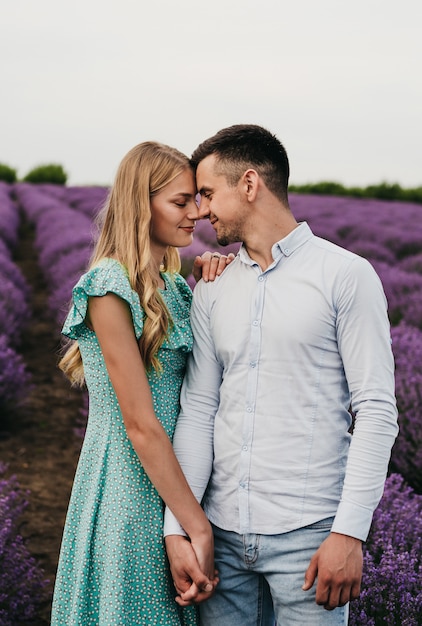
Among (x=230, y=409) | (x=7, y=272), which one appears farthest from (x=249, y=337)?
(x=7, y=272)

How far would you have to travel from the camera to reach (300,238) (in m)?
1.94

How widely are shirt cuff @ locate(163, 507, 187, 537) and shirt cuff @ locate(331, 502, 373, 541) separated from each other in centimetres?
40

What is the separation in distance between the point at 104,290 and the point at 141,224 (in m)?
0.26

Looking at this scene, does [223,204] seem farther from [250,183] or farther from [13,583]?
[13,583]

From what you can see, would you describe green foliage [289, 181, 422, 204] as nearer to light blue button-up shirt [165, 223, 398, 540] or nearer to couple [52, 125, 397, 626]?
couple [52, 125, 397, 626]

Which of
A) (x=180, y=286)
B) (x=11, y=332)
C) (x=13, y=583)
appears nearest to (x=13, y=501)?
(x=13, y=583)

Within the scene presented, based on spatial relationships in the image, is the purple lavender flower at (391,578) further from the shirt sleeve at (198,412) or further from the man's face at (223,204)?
the man's face at (223,204)

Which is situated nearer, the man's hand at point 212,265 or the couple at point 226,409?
the couple at point 226,409

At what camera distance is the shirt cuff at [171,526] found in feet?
6.11

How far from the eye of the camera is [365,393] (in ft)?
5.61

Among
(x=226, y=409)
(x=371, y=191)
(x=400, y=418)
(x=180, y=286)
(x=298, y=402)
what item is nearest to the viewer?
(x=298, y=402)

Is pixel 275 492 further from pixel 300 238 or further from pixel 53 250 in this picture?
pixel 53 250

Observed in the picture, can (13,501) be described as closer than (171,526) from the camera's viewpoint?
No

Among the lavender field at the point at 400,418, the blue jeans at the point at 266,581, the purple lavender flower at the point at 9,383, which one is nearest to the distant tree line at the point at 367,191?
the lavender field at the point at 400,418
